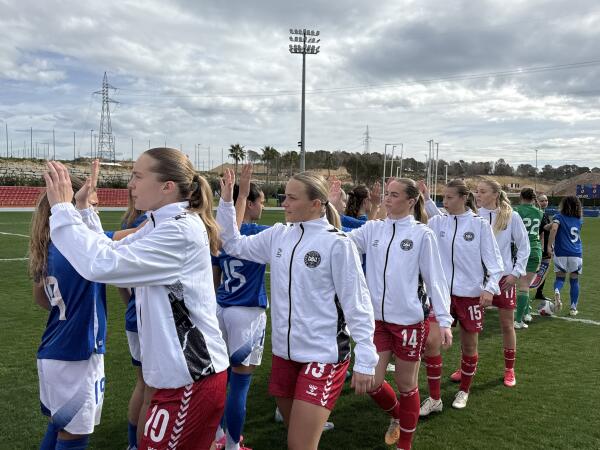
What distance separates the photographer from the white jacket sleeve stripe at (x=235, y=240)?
3.60 meters

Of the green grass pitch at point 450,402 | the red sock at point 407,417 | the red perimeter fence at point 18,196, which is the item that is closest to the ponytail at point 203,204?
the red sock at point 407,417

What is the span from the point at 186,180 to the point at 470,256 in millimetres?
3508

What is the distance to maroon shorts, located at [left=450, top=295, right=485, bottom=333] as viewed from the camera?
17.0ft

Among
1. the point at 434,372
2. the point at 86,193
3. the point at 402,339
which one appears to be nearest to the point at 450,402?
the point at 434,372

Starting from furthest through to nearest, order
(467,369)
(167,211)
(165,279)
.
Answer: (467,369)
(167,211)
(165,279)

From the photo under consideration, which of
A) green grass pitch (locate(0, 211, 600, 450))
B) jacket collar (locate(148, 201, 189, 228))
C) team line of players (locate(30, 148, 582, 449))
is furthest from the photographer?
green grass pitch (locate(0, 211, 600, 450))

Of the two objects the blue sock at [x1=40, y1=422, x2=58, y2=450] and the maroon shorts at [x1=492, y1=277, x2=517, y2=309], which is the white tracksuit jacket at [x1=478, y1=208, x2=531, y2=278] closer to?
the maroon shorts at [x1=492, y1=277, x2=517, y2=309]

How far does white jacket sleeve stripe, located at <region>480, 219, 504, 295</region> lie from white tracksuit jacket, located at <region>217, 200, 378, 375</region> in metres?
2.50

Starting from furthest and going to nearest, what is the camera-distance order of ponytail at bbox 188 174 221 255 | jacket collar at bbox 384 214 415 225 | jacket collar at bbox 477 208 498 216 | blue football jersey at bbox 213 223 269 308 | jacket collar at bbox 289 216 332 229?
jacket collar at bbox 477 208 498 216 → jacket collar at bbox 384 214 415 225 → blue football jersey at bbox 213 223 269 308 → jacket collar at bbox 289 216 332 229 → ponytail at bbox 188 174 221 255

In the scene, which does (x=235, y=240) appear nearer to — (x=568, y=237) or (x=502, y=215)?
(x=502, y=215)

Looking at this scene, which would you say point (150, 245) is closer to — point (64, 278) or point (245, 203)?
point (64, 278)

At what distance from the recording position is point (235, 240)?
369cm

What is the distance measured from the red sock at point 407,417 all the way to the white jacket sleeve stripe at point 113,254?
2.49 metres

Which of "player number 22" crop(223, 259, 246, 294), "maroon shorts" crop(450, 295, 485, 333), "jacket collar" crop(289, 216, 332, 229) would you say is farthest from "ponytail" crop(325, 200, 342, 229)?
"maroon shorts" crop(450, 295, 485, 333)
